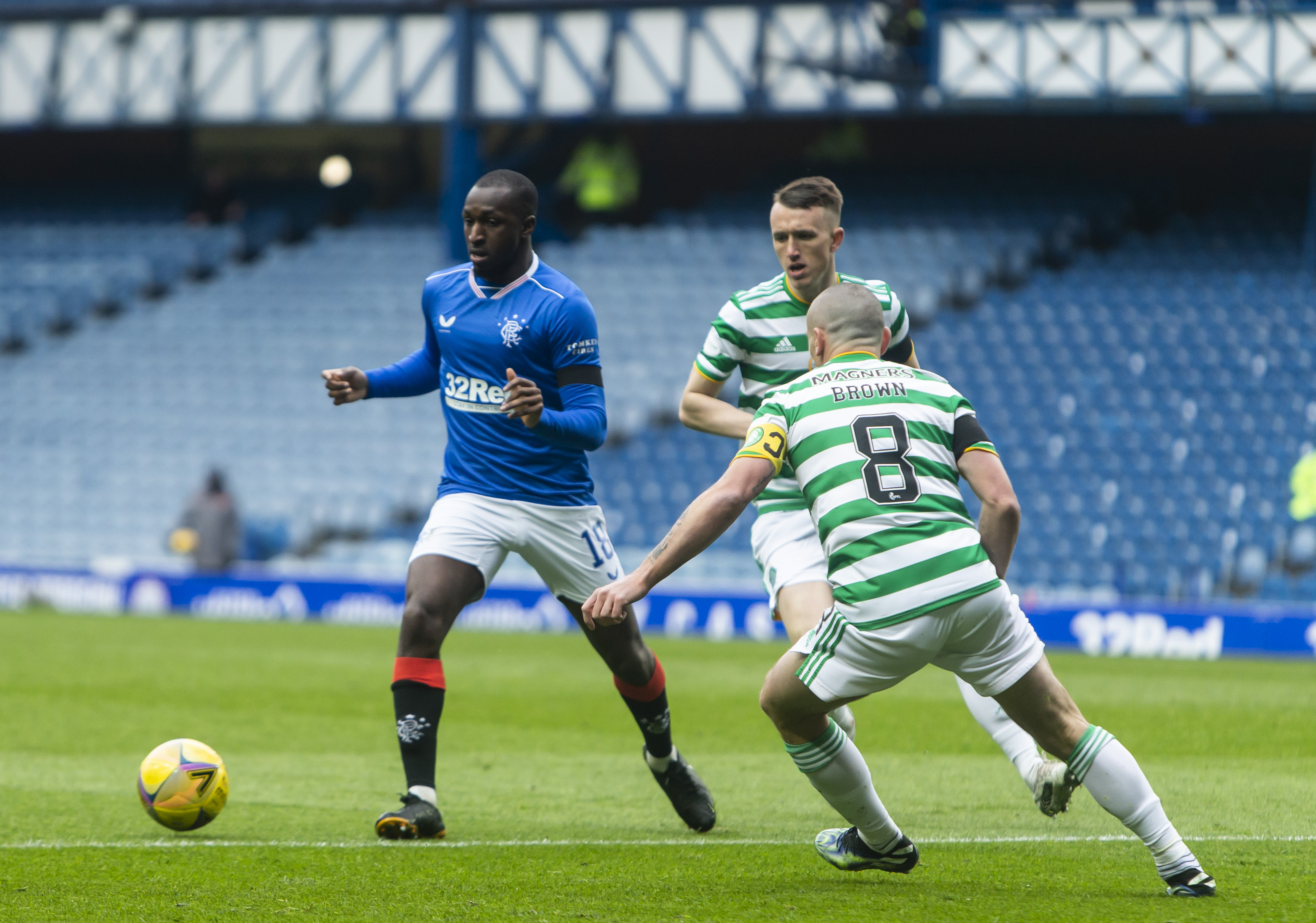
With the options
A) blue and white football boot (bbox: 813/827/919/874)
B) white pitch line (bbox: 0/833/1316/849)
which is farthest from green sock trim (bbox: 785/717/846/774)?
white pitch line (bbox: 0/833/1316/849)

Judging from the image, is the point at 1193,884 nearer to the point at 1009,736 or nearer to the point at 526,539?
the point at 1009,736

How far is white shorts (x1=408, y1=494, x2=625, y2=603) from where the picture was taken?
5.86 metres

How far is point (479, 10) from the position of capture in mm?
22781

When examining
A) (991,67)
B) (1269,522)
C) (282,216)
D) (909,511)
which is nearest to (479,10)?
(282,216)

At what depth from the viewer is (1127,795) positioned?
171 inches

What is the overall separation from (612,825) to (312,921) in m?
1.97

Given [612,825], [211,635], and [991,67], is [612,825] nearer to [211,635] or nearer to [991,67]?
[211,635]

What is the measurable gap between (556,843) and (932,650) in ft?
5.70

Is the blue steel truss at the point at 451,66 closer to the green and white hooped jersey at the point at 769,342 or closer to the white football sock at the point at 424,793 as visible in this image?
the green and white hooped jersey at the point at 769,342

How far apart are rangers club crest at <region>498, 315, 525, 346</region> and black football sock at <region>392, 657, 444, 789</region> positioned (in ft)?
3.86

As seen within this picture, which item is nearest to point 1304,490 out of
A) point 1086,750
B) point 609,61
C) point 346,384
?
point 609,61

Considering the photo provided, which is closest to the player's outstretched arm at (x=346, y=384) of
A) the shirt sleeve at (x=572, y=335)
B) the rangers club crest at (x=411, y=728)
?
the shirt sleeve at (x=572, y=335)

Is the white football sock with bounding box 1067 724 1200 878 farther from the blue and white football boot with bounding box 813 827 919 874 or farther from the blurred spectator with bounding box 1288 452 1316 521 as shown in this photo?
the blurred spectator with bounding box 1288 452 1316 521

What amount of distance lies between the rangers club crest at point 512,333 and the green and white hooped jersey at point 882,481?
5.23 ft
